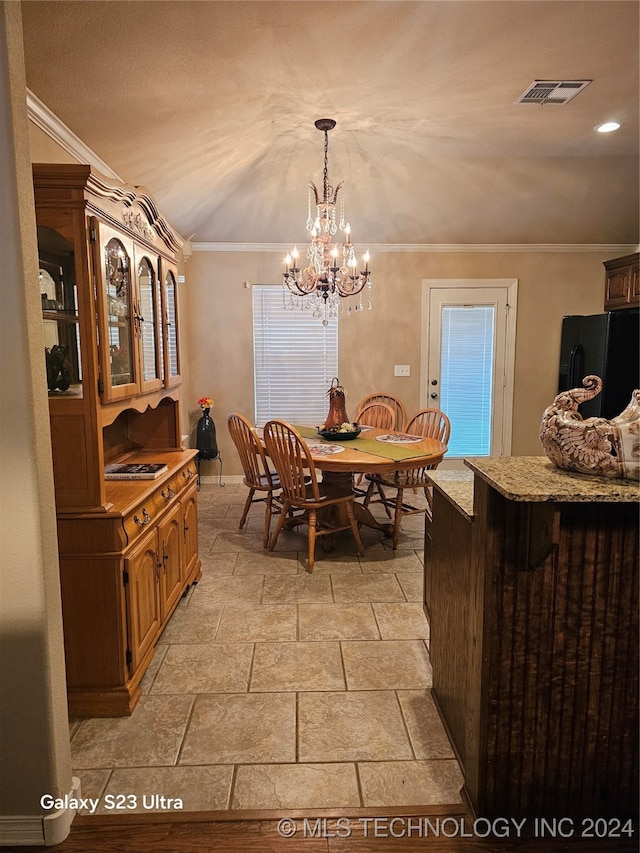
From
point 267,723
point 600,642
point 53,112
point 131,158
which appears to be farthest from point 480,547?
point 131,158

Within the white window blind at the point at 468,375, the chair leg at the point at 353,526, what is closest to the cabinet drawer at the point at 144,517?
the chair leg at the point at 353,526

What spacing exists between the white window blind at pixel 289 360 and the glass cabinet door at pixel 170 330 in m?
2.36

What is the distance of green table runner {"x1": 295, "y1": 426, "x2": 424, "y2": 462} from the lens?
11.4 ft

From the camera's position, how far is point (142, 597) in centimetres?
227

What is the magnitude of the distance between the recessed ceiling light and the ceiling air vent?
59 centimetres

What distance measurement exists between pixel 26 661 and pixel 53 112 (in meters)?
2.50

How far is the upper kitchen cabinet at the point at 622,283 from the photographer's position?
4.91 meters

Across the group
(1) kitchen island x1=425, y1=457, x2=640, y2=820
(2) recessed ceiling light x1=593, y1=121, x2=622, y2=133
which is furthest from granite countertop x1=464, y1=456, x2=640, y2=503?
(2) recessed ceiling light x1=593, y1=121, x2=622, y2=133

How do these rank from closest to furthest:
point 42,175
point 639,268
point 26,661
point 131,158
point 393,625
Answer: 1. point 26,661
2. point 42,175
3. point 393,625
4. point 131,158
5. point 639,268

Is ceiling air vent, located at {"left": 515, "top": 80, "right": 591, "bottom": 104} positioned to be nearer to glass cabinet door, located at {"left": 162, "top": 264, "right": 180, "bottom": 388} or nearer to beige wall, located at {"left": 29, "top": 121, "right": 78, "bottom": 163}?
glass cabinet door, located at {"left": 162, "top": 264, "right": 180, "bottom": 388}

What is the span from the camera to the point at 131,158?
10.8ft

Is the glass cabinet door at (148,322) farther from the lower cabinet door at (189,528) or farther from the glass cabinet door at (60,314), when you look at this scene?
the lower cabinet door at (189,528)

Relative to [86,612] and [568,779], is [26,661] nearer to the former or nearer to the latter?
[86,612]

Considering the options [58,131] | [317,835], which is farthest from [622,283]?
[317,835]
